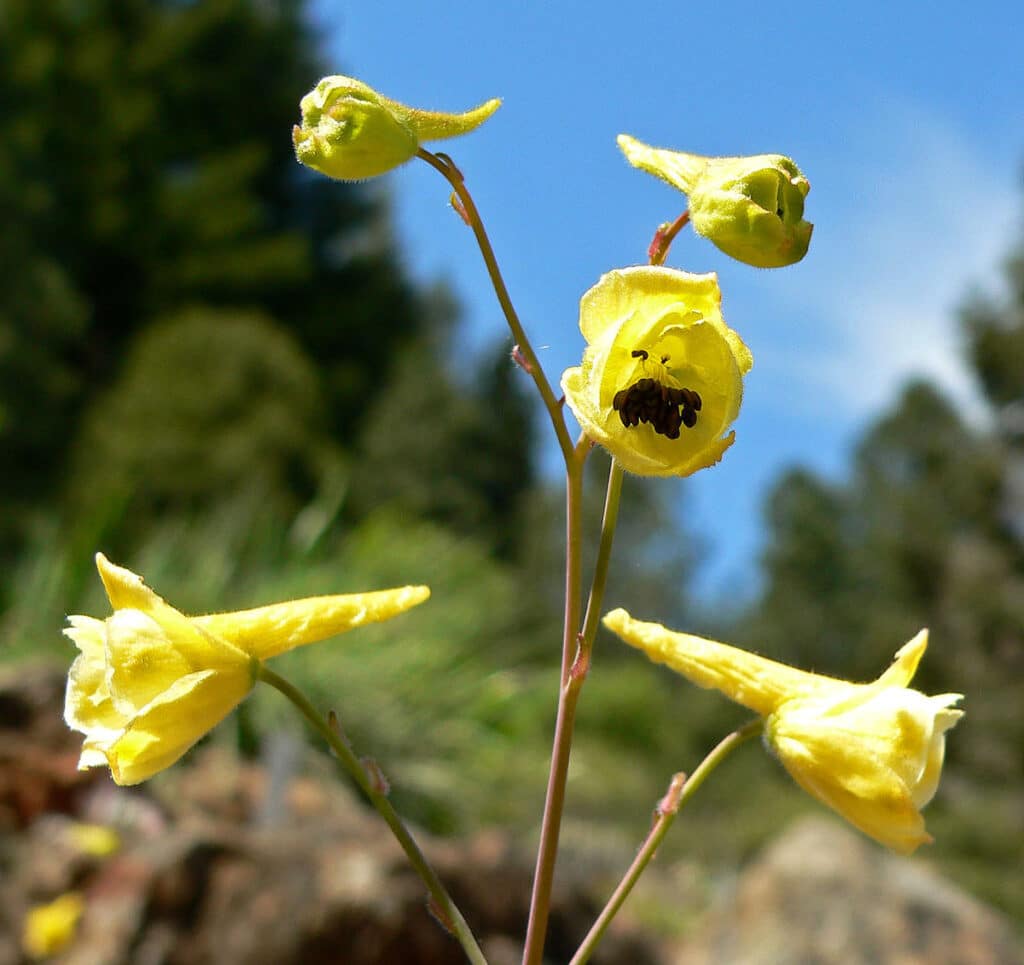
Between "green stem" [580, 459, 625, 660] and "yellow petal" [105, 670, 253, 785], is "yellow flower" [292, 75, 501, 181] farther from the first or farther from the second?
"yellow petal" [105, 670, 253, 785]

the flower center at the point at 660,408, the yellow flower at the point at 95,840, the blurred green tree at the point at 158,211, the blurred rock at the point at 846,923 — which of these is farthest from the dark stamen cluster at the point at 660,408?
the blurred green tree at the point at 158,211

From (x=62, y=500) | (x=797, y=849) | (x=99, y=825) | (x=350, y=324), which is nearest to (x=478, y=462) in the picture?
(x=62, y=500)

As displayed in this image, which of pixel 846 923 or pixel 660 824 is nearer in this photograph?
pixel 660 824

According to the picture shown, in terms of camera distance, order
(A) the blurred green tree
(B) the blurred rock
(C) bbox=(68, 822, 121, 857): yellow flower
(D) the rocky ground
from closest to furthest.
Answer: (D) the rocky ground
(C) bbox=(68, 822, 121, 857): yellow flower
(B) the blurred rock
(A) the blurred green tree

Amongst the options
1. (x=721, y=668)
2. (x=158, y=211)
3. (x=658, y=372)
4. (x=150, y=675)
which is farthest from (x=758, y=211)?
(x=158, y=211)

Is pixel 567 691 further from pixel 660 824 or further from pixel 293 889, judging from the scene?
pixel 293 889

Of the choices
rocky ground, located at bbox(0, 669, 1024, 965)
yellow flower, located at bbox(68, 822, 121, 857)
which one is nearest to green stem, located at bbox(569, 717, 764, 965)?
rocky ground, located at bbox(0, 669, 1024, 965)
